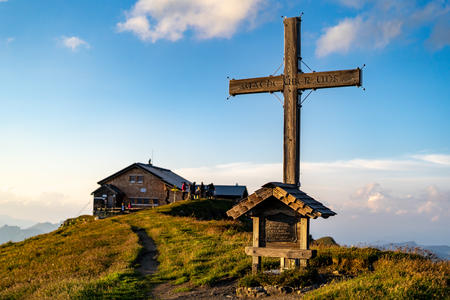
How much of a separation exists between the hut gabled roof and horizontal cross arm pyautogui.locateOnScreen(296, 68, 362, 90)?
3741 mm

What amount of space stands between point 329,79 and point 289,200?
→ 4778mm

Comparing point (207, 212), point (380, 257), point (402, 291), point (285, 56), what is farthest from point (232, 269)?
point (207, 212)

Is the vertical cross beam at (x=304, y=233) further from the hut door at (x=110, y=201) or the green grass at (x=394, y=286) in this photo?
the hut door at (x=110, y=201)

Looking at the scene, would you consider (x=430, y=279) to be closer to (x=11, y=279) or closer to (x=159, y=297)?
(x=159, y=297)

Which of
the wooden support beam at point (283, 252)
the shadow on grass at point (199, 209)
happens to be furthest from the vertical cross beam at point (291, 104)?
the shadow on grass at point (199, 209)

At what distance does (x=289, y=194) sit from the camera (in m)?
11.9

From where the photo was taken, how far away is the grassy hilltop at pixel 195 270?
10779 millimetres

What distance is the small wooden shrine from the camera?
12.1 m

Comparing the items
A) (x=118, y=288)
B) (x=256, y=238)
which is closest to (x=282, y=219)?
(x=256, y=238)

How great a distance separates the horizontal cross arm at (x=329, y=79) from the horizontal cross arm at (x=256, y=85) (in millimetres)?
765

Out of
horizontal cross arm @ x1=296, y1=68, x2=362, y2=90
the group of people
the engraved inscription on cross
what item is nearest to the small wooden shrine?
the engraved inscription on cross

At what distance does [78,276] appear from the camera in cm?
1656

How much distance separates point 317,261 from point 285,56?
7723mm

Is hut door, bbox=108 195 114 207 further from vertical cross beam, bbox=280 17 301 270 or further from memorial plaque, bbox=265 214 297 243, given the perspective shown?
memorial plaque, bbox=265 214 297 243
